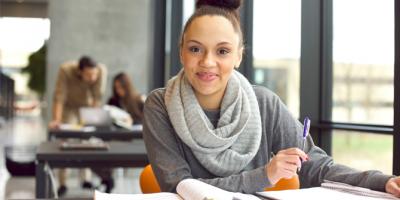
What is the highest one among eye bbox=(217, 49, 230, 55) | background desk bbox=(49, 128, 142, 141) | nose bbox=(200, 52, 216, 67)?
eye bbox=(217, 49, 230, 55)

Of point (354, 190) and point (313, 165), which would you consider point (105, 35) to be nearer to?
point (313, 165)

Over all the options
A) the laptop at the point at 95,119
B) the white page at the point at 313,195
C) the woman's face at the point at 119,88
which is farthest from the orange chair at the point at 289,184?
the woman's face at the point at 119,88

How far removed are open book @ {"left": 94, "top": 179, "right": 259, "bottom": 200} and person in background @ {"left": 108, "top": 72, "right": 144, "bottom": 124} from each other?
4293 mm

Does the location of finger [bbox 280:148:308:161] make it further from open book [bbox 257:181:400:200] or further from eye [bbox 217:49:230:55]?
eye [bbox 217:49:230:55]

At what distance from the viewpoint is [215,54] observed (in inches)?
57.9

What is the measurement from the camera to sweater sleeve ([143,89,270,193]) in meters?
1.36

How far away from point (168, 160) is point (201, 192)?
0.89 ft

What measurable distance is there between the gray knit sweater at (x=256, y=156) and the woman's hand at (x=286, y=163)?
38mm

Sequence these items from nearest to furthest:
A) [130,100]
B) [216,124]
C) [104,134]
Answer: [216,124]
[104,134]
[130,100]

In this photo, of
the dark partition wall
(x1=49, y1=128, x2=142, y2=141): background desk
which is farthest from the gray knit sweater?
the dark partition wall

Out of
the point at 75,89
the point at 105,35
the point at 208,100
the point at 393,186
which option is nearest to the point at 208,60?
the point at 208,100

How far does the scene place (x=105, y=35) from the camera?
7609mm

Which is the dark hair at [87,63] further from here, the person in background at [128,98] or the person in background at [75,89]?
the person in background at [128,98]

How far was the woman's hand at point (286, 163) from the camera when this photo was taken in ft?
4.11
